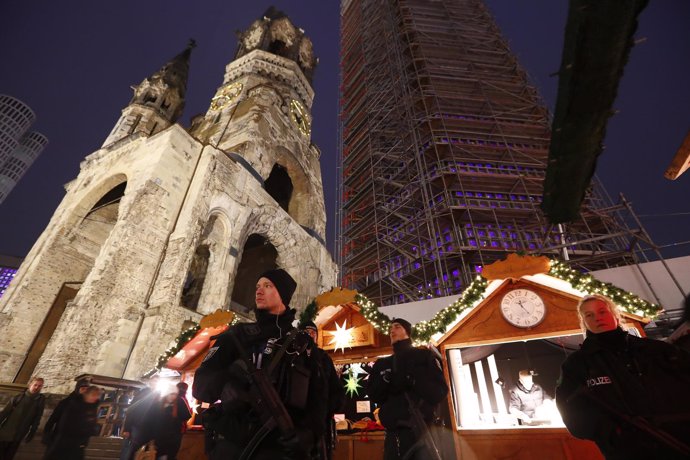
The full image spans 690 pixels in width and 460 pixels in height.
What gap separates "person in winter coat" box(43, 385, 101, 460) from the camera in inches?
162

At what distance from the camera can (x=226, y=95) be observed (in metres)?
22.7

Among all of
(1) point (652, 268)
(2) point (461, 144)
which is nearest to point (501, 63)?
(2) point (461, 144)

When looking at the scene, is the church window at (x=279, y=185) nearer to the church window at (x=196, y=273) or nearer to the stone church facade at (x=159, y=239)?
the stone church facade at (x=159, y=239)

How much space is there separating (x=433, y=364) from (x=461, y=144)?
16029mm

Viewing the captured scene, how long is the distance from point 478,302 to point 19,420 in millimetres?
8263

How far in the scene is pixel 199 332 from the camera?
27.2ft

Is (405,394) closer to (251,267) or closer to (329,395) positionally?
(329,395)

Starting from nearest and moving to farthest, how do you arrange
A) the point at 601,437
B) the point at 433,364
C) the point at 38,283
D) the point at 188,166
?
the point at 601,437 < the point at 433,364 < the point at 38,283 < the point at 188,166

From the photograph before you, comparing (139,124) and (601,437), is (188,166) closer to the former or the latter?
(139,124)

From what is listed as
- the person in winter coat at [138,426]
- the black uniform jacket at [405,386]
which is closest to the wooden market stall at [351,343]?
the black uniform jacket at [405,386]

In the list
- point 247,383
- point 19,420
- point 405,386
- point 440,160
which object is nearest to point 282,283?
point 247,383

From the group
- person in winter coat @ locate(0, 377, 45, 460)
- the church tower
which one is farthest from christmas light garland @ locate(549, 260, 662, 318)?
the church tower

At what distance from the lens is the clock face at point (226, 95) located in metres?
22.2

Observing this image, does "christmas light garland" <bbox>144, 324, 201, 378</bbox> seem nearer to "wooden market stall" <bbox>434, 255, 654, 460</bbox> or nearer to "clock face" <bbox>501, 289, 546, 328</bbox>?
"wooden market stall" <bbox>434, 255, 654, 460</bbox>
